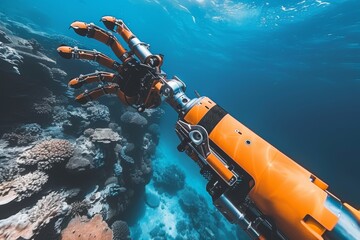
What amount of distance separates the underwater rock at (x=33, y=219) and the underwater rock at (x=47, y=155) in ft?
3.20

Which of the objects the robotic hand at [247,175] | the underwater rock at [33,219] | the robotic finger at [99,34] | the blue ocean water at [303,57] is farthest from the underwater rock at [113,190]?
the blue ocean water at [303,57]

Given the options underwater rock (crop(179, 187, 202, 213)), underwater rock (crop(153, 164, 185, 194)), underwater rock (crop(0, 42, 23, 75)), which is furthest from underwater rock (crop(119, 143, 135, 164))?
underwater rock (crop(179, 187, 202, 213))

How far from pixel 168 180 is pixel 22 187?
11.3m

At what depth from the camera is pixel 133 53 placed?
12.8 feet

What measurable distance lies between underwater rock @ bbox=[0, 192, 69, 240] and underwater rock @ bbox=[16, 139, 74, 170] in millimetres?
974

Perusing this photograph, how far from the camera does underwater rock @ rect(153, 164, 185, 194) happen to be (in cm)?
1500

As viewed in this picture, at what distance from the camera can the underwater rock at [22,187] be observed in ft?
16.4

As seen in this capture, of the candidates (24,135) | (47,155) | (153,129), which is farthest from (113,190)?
(153,129)

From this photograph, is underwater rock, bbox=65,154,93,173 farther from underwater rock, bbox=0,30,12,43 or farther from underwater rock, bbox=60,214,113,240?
underwater rock, bbox=0,30,12,43

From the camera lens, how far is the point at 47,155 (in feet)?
20.1

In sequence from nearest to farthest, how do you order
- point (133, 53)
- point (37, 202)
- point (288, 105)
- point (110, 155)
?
point (133, 53) → point (37, 202) → point (110, 155) → point (288, 105)

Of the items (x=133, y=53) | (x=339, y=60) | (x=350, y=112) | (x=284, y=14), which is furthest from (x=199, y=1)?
(x=350, y=112)

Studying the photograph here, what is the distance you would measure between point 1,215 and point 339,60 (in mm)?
27263

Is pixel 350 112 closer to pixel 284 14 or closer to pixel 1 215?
pixel 284 14
